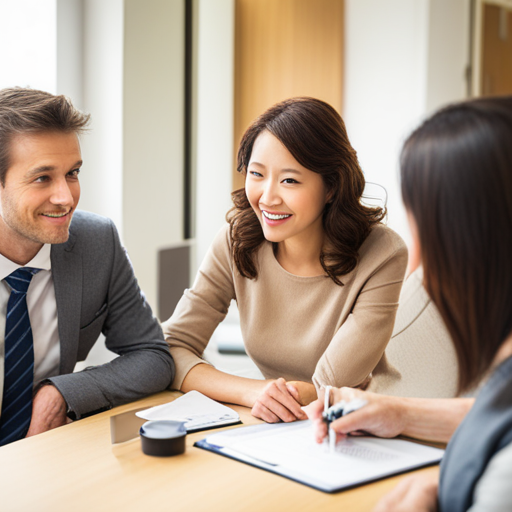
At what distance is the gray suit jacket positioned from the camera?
1.47 metres

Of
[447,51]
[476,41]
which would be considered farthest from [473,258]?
[476,41]

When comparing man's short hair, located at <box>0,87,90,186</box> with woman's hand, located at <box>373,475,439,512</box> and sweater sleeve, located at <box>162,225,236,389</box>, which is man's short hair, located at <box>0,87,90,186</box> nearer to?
sweater sleeve, located at <box>162,225,236,389</box>

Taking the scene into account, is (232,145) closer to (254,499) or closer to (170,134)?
(170,134)

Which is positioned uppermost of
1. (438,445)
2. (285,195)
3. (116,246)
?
(285,195)

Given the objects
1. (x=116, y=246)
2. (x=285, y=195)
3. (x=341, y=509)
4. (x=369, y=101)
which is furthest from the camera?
(x=369, y=101)

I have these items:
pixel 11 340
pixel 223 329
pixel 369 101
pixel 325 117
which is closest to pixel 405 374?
pixel 325 117

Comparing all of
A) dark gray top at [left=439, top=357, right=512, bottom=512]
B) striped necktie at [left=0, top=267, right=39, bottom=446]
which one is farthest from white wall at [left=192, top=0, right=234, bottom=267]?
dark gray top at [left=439, top=357, right=512, bottom=512]

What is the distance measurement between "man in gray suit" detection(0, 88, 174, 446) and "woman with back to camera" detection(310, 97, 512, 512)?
85cm

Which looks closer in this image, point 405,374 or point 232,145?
point 405,374

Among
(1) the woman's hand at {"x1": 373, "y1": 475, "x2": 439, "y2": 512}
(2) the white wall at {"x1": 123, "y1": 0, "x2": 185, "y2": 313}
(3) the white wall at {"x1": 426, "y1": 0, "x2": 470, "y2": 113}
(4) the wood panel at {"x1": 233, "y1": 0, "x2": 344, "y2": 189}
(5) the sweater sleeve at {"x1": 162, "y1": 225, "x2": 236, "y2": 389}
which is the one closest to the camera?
(1) the woman's hand at {"x1": 373, "y1": 475, "x2": 439, "y2": 512}

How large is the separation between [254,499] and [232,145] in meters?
2.83

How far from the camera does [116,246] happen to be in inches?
67.4

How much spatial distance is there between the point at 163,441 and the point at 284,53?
320 cm

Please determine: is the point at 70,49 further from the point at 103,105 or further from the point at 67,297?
the point at 67,297
